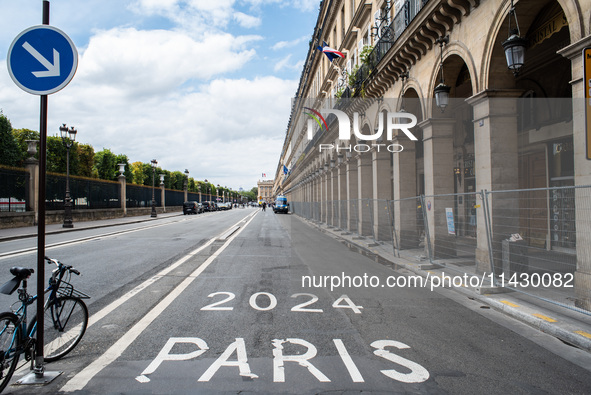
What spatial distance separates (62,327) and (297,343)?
102 inches

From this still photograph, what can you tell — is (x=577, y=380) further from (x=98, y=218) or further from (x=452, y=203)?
(x=98, y=218)

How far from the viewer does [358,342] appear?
486 centimetres

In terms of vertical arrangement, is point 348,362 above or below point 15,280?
below

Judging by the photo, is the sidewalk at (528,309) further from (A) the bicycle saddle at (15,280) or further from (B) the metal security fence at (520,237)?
(A) the bicycle saddle at (15,280)

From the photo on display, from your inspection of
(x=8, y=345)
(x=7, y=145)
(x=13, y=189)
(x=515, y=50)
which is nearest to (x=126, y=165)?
(x=7, y=145)

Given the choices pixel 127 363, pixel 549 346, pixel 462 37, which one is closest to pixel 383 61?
pixel 462 37

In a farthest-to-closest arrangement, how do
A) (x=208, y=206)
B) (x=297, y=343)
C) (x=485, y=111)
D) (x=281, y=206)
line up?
(x=208, y=206), (x=281, y=206), (x=485, y=111), (x=297, y=343)

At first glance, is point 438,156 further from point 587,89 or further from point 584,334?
point 584,334

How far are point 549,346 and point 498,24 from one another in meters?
7.16

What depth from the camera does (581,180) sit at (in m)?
6.45

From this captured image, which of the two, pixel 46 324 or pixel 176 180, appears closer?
pixel 46 324

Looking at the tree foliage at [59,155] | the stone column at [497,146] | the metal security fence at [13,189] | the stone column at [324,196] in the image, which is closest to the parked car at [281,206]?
the tree foliage at [59,155]

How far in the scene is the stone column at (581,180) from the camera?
238 inches

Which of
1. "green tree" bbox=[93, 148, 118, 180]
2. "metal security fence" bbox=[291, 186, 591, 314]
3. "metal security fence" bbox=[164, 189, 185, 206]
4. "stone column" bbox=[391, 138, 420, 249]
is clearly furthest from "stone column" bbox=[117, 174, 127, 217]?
"metal security fence" bbox=[291, 186, 591, 314]
